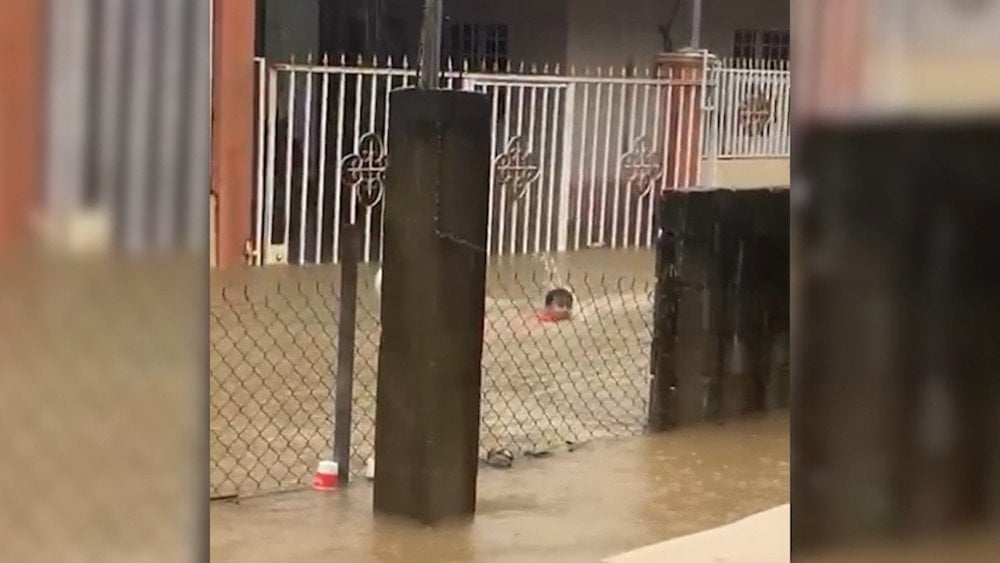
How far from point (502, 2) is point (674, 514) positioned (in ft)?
25.9

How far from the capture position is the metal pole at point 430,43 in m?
3.12

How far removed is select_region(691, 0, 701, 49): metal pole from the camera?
10.6 m

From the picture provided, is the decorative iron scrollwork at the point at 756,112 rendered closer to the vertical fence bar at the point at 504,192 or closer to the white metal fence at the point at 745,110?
the white metal fence at the point at 745,110

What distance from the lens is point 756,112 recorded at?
10.7 m

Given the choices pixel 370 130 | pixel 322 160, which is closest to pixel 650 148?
pixel 370 130

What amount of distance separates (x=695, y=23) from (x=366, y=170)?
3.45 metres

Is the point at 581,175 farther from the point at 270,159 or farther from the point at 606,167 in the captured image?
the point at 270,159

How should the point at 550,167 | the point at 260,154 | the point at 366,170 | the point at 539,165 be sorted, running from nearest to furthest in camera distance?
the point at 260,154 → the point at 366,170 → the point at 539,165 → the point at 550,167

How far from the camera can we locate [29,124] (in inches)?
35.2

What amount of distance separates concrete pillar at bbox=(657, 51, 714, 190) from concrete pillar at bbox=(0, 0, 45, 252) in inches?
373

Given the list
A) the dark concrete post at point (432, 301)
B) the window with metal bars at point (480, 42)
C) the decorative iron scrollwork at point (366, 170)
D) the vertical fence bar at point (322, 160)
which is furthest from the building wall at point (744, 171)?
the dark concrete post at point (432, 301)

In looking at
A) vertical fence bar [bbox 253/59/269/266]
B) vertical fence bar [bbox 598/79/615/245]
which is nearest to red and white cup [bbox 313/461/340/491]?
vertical fence bar [bbox 253/59/269/266]

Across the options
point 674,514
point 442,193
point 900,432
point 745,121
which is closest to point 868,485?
point 900,432

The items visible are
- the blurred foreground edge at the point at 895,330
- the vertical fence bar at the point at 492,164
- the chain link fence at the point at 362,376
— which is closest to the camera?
the blurred foreground edge at the point at 895,330
